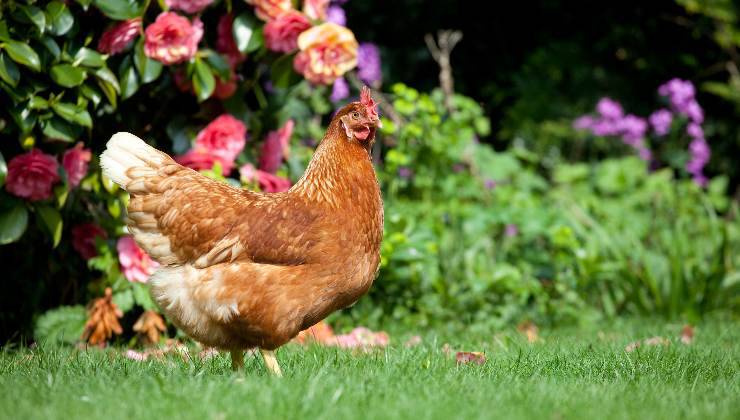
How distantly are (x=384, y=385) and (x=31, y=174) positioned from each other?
2255 mm

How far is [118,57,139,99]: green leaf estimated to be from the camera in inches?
185

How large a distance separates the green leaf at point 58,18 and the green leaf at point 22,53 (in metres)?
0.19

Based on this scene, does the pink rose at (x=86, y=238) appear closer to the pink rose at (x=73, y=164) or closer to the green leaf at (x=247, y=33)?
the pink rose at (x=73, y=164)

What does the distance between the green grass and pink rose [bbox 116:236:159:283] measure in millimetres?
600

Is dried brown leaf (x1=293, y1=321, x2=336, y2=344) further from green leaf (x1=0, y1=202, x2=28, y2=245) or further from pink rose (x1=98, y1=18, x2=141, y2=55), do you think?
pink rose (x1=98, y1=18, x2=141, y2=55)

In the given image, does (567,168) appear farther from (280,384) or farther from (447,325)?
(280,384)

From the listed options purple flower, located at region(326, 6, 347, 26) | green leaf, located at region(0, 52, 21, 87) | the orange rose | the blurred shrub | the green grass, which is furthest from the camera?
purple flower, located at region(326, 6, 347, 26)

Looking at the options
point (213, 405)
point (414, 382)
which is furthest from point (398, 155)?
point (213, 405)

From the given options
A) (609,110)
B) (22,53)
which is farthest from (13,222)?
(609,110)

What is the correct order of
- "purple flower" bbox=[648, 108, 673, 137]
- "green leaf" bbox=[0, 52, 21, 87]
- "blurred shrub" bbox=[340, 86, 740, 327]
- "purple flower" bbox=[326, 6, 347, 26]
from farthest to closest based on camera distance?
"purple flower" bbox=[648, 108, 673, 137] → "purple flower" bbox=[326, 6, 347, 26] → "blurred shrub" bbox=[340, 86, 740, 327] → "green leaf" bbox=[0, 52, 21, 87]

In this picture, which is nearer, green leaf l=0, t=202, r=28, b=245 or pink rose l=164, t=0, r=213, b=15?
green leaf l=0, t=202, r=28, b=245

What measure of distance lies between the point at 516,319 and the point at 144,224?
3.09 metres

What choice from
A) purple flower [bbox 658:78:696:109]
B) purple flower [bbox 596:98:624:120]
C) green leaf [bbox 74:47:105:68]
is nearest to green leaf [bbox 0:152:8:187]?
green leaf [bbox 74:47:105:68]

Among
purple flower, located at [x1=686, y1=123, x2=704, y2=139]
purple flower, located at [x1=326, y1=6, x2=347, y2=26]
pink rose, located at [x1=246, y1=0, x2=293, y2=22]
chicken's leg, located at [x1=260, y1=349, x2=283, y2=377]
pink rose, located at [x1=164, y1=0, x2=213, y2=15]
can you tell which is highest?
pink rose, located at [x1=246, y1=0, x2=293, y2=22]
